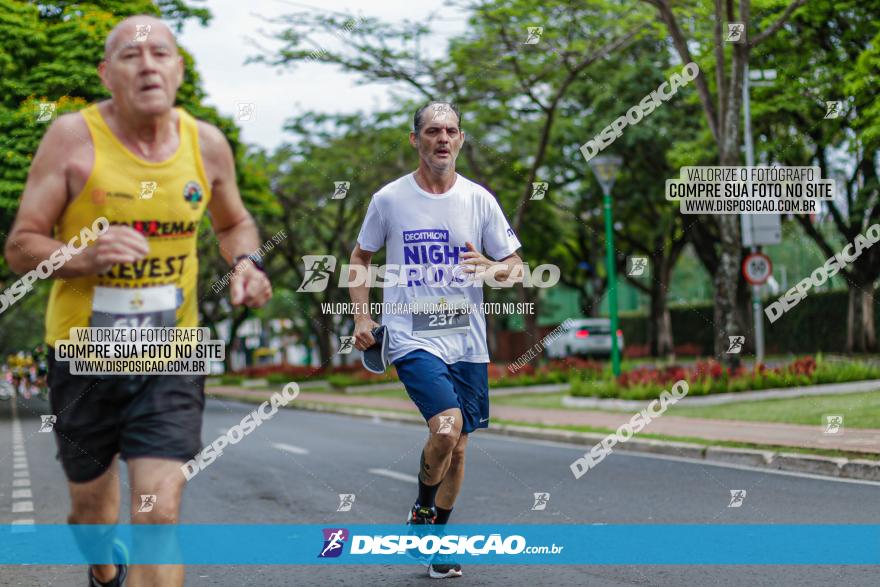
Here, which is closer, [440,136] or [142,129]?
[142,129]

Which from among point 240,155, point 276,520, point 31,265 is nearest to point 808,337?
point 240,155

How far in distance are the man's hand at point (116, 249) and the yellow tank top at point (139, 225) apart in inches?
4.7

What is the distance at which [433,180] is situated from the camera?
577 cm

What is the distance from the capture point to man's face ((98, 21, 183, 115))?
142 inches

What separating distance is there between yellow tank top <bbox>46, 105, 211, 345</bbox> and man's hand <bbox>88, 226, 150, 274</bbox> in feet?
0.39

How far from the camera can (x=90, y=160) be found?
11.9ft

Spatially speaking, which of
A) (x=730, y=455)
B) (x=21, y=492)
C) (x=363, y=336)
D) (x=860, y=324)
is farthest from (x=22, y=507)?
(x=860, y=324)

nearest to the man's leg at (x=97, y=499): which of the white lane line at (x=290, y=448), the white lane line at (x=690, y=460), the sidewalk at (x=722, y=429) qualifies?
the white lane line at (x=690, y=460)

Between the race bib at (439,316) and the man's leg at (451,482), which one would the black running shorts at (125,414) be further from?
the man's leg at (451,482)

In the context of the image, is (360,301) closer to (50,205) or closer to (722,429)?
(50,205)

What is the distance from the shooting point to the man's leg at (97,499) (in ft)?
13.1

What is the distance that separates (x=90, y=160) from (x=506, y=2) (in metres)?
19.1

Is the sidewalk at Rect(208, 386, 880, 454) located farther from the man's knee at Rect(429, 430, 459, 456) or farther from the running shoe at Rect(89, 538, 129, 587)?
the running shoe at Rect(89, 538, 129, 587)

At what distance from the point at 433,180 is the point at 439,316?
25.5 inches
